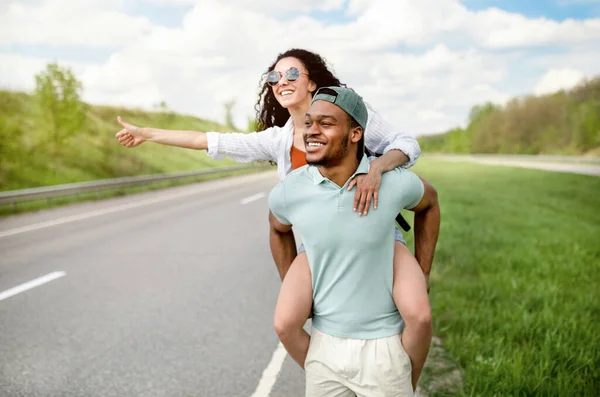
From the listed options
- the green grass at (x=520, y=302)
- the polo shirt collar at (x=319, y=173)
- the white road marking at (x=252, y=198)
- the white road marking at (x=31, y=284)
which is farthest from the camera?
the white road marking at (x=252, y=198)

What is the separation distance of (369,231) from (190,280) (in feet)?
18.2

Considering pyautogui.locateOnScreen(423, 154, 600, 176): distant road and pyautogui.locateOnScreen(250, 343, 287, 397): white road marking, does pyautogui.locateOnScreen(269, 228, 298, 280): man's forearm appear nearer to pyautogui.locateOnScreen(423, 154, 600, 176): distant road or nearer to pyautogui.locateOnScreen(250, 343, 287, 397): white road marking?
pyautogui.locateOnScreen(250, 343, 287, 397): white road marking

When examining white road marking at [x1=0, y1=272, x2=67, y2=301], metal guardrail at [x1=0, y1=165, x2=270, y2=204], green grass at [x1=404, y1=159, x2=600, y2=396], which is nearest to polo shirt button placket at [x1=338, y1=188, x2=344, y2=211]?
green grass at [x1=404, y1=159, x2=600, y2=396]

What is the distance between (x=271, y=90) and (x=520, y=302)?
3.88 meters

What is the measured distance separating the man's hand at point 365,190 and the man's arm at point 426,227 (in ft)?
1.18

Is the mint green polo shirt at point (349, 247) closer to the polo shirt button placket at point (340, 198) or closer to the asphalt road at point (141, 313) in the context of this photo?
the polo shirt button placket at point (340, 198)

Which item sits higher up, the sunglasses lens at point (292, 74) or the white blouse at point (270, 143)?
the sunglasses lens at point (292, 74)

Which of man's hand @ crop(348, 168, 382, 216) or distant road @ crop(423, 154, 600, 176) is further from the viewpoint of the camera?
distant road @ crop(423, 154, 600, 176)

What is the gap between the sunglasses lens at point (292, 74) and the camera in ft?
9.32

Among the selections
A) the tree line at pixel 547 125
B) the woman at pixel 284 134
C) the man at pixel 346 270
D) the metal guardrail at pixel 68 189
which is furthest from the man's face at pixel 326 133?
the tree line at pixel 547 125

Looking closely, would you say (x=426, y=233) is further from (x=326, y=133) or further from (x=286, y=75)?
(x=286, y=75)

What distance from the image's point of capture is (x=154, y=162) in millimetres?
40375

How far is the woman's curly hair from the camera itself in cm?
293

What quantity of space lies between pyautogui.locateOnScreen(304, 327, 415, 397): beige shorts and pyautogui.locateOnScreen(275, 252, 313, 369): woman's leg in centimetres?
7
